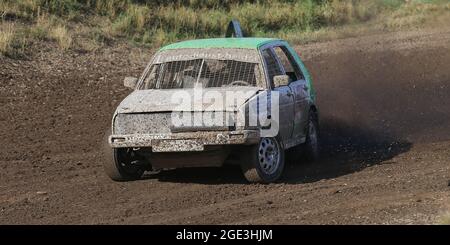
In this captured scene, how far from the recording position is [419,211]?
30.3ft

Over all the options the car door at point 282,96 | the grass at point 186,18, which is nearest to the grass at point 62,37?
the grass at point 186,18

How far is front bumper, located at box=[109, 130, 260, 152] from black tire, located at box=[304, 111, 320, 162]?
2.06m

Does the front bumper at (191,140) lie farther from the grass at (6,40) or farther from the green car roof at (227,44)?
the grass at (6,40)

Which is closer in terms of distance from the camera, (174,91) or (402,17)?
(174,91)

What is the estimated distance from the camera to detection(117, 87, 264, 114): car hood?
1055 centimetres

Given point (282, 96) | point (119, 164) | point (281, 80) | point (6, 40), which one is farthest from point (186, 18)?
point (119, 164)

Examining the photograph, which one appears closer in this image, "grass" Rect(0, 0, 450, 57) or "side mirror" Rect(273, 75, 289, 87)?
"side mirror" Rect(273, 75, 289, 87)

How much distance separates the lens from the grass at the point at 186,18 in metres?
20.7

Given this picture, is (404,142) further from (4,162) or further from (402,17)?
(402,17)

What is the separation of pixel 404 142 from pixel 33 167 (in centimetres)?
471

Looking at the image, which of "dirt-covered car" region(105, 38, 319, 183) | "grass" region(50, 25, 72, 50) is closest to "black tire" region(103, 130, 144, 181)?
"dirt-covered car" region(105, 38, 319, 183)

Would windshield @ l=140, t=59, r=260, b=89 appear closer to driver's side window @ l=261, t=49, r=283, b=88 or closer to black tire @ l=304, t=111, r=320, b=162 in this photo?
driver's side window @ l=261, t=49, r=283, b=88

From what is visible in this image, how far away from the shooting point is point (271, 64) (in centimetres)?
1181
